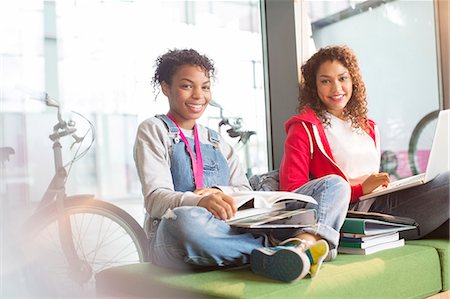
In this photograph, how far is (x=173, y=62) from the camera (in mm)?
1308

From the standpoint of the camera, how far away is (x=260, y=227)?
1.02 m

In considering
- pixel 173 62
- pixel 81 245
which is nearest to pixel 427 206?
pixel 173 62

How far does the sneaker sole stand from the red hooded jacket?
42cm

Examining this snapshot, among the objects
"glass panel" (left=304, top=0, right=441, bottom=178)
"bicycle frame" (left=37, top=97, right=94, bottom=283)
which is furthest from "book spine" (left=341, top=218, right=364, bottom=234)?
"glass panel" (left=304, top=0, right=441, bottom=178)

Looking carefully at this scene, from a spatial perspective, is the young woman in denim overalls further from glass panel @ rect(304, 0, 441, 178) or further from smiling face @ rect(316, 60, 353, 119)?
glass panel @ rect(304, 0, 441, 178)

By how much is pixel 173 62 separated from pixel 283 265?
0.60 m

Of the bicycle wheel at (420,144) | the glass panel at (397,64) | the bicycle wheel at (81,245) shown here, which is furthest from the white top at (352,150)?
the bicycle wheel at (420,144)

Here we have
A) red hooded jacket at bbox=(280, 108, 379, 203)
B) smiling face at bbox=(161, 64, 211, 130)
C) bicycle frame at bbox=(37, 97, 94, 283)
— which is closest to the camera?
bicycle frame at bbox=(37, 97, 94, 283)

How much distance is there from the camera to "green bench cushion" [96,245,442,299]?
0.93 metres

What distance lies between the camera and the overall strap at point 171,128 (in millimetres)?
1249

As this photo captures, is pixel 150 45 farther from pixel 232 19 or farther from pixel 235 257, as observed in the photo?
pixel 235 257

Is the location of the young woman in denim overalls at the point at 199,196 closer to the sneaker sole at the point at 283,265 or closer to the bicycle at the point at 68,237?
the sneaker sole at the point at 283,265

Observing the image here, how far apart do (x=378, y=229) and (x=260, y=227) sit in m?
0.38

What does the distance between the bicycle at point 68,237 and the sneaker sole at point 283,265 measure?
0.42 metres
